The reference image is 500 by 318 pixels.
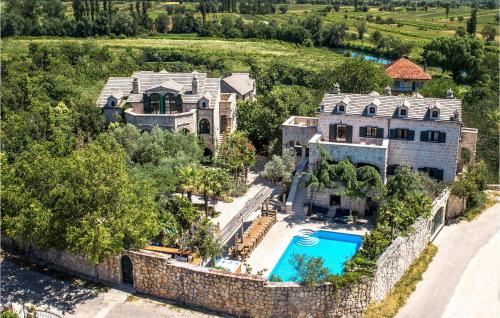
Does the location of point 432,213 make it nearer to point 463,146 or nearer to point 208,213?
point 463,146

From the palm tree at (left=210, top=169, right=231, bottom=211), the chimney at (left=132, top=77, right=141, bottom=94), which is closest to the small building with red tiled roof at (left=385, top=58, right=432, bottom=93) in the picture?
the chimney at (left=132, top=77, right=141, bottom=94)

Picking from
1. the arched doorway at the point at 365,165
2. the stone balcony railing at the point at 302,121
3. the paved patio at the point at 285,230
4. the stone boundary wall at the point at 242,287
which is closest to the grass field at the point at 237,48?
the stone balcony railing at the point at 302,121

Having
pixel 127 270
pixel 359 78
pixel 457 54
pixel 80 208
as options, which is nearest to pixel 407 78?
pixel 457 54

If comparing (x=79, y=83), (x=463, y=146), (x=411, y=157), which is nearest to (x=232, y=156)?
(x=411, y=157)

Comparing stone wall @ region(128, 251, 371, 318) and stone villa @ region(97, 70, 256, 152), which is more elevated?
stone villa @ region(97, 70, 256, 152)

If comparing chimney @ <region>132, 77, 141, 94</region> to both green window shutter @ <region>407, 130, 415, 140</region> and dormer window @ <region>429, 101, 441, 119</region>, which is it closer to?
green window shutter @ <region>407, 130, 415, 140</region>

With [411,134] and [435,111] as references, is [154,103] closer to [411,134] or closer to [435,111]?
[411,134]
